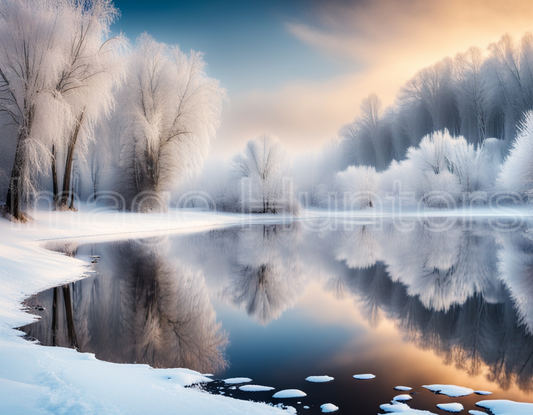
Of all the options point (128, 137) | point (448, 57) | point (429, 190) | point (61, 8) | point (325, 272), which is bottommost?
point (325, 272)

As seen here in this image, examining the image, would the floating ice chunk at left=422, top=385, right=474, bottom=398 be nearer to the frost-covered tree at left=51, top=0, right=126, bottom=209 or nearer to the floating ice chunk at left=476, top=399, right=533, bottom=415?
the floating ice chunk at left=476, top=399, right=533, bottom=415

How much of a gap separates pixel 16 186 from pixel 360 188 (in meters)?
31.0

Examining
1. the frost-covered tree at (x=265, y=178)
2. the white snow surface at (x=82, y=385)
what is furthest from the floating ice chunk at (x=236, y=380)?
the frost-covered tree at (x=265, y=178)

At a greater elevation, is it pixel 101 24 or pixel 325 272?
pixel 101 24

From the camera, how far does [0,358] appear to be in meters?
2.79

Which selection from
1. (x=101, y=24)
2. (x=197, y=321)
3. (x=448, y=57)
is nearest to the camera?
(x=197, y=321)

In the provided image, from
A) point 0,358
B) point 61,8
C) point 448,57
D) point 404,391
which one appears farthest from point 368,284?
point 448,57

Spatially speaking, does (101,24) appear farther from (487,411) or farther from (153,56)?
(487,411)

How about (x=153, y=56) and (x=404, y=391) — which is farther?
(x=153, y=56)

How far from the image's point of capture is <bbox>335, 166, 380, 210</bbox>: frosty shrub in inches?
1490

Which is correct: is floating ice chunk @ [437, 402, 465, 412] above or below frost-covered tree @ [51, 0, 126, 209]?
below

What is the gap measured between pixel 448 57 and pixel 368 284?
46257mm

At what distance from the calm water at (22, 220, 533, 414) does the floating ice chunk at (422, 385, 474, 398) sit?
0.07 metres

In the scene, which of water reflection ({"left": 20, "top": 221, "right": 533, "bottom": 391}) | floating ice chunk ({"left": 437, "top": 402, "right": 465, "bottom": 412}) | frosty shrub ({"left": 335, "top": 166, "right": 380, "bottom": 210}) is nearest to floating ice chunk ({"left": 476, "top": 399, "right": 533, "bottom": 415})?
floating ice chunk ({"left": 437, "top": 402, "right": 465, "bottom": 412})
